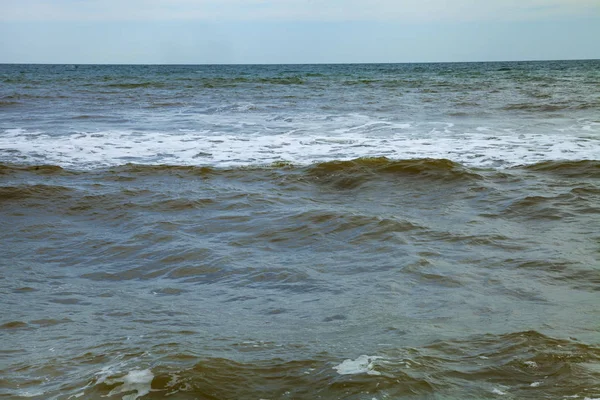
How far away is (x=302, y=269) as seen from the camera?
456 cm

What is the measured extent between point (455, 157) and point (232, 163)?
309 centimetres

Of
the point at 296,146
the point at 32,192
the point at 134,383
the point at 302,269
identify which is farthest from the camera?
the point at 296,146

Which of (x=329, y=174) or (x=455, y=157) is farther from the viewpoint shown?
(x=455, y=157)

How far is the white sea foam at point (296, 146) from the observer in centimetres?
904

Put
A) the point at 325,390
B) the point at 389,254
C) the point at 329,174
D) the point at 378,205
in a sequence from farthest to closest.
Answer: the point at 329,174
the point at 378,205
the point at 389,254
the point at 325,390

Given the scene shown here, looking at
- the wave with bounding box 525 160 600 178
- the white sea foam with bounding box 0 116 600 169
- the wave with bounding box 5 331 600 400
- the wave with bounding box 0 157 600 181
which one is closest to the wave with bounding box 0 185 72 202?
the wave with bounding box 0 157 600 181

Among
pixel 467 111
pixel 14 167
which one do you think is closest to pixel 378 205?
pixel 14 167

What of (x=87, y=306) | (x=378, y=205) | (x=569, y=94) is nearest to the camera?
(x=87, y=306)

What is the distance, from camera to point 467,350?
3121 mm

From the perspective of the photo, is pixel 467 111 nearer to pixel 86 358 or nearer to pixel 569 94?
pixel 569 94

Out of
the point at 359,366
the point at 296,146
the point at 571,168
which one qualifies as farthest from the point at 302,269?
the point at 296,146

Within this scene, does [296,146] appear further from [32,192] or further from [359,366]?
[359,366]

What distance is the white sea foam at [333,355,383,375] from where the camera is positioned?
2.89 metres

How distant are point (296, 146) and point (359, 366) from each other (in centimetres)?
746
